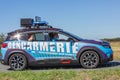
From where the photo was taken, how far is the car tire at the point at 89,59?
13766mm

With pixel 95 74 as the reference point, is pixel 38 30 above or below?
above

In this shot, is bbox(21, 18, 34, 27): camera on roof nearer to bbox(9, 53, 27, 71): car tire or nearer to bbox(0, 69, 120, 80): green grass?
bbox(9, 53, 27, 71): car tire

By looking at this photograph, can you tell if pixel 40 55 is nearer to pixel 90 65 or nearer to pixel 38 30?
pixel 38 30

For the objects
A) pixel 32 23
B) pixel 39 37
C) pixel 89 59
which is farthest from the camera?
pixel 32 23

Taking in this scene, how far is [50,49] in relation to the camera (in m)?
14.2

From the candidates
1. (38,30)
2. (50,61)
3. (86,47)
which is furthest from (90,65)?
(38,30)

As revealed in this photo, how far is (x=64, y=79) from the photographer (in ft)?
36.1

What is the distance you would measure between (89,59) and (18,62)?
277cm

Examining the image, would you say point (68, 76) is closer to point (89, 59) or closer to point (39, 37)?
point (89, 59)

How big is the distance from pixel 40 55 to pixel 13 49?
1.09 metres

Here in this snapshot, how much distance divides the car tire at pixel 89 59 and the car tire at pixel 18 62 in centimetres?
230

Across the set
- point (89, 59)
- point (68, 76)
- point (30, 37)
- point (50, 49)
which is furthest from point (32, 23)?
point (68, 76)

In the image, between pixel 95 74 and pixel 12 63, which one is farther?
pixel 12 63

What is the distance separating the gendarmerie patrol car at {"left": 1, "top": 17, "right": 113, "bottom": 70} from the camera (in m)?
13.8
